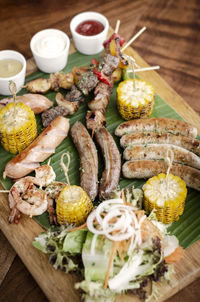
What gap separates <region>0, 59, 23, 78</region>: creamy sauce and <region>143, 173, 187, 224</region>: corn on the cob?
113 inches

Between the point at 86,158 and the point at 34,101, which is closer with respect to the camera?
the point at 86,158

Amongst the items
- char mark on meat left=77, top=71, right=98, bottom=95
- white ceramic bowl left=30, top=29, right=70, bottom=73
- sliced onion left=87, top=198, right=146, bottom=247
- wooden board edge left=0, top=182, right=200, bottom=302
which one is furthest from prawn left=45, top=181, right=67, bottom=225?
white ceramic bowl left=30, top=29, right=70, bottom=73

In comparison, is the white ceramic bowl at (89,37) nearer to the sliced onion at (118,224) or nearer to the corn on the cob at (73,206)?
the corn on the cob at (73,206)

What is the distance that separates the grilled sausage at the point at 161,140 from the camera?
17.7ft

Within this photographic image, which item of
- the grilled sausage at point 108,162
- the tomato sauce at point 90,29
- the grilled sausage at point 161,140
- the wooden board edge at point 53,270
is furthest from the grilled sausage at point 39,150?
the tomato sauce at point 90,29

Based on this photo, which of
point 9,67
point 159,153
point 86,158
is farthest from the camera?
point 9,67

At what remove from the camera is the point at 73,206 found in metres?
4.64

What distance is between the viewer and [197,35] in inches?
288

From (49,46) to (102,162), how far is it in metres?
2.19

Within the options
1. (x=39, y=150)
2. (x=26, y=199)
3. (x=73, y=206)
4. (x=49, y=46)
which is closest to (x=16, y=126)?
(x=39, y=150)

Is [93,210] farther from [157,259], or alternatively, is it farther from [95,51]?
[95,51]

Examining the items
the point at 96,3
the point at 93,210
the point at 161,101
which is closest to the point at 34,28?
the point at 96,3

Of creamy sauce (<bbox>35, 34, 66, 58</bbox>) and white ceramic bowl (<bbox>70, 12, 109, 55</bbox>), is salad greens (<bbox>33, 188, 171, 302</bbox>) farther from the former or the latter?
white ceramic bowl (<bbox>70, 12, 109, 55</bbox>)

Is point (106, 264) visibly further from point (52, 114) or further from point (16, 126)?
point (52, 114)
